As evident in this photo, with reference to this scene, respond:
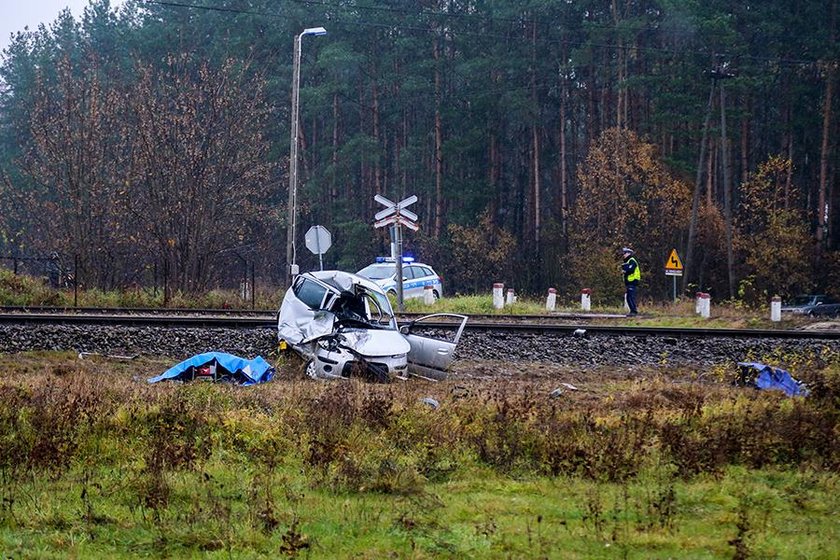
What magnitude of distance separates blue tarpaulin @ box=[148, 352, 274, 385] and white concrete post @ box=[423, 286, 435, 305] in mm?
14910

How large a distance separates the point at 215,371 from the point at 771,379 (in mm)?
8132

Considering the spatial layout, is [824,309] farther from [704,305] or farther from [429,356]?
[429,356]

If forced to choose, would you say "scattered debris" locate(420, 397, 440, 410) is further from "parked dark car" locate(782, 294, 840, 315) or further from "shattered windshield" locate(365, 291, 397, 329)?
"parked dark car" locate(782, 294, 840, 315)

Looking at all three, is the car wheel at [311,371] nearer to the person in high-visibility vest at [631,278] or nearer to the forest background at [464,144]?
the person in high-visibility vest at [631,278]

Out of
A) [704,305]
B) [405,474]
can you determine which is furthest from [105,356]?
[704,305]

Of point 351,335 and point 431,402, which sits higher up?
point 351,335

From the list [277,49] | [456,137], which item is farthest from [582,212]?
[277,49]

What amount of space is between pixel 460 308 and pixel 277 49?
35.5 metres

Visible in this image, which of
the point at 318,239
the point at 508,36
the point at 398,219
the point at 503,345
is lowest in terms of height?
the point at 503,345

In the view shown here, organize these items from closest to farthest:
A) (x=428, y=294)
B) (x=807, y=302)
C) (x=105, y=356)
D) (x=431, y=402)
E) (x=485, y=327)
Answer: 1. (x=431, y=402)
2. (x=105, y=356)
3. (x=485, y=327)
4. (x=428, y=294)
5. (x=807, y=302)

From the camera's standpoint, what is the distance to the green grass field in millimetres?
6941

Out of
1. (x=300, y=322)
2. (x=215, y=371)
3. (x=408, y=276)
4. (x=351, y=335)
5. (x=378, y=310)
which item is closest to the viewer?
(x=215, y=371)

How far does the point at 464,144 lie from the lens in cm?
5469

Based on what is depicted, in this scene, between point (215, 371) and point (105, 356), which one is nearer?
point (215, 371)
